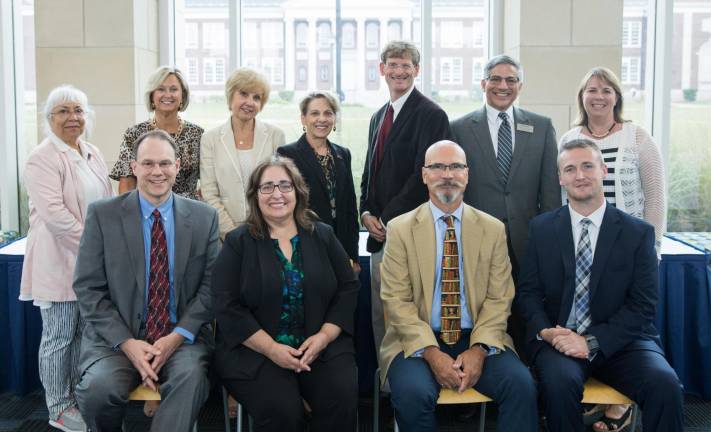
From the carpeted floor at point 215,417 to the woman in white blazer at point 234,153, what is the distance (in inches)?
39.6

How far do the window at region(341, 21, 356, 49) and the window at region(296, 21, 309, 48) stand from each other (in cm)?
27

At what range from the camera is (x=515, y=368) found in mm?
2938

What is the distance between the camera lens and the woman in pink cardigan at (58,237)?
3.45 metres

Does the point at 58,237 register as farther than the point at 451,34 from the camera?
No

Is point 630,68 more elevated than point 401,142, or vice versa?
point 630,68

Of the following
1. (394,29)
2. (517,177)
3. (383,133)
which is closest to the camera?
(517,177)

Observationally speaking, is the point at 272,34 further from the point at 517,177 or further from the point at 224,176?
the point at 517,177

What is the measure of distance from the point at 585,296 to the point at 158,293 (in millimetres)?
1851

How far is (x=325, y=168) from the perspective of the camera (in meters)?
3.58

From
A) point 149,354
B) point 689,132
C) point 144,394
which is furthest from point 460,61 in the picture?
point 144,394

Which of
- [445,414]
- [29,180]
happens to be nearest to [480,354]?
[445,414]

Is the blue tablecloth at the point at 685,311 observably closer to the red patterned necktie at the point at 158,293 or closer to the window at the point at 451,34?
the window at the point at 451,34

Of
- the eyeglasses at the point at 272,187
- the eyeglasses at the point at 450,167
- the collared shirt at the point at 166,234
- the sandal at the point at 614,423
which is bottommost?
the sandal at the point at 614,423

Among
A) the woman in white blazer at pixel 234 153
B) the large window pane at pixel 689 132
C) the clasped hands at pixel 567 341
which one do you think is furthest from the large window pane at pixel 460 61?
the clasped hands at pixel 567 341
